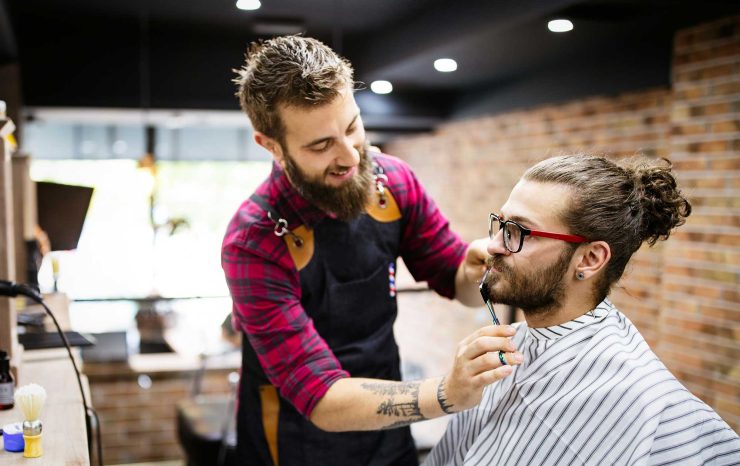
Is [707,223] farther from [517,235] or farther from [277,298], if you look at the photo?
[277,298]

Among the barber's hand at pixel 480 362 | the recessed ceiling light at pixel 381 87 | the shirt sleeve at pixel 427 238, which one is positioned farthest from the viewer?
the recessed ceiling light at pixel 381 87

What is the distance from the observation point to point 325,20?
140 inches

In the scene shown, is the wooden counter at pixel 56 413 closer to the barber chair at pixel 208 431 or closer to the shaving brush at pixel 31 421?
the shaving brush at pixel 31 421

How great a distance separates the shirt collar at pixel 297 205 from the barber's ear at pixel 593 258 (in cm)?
58

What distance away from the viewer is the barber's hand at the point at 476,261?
1.66 meters

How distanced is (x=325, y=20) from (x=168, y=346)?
2.73 metres

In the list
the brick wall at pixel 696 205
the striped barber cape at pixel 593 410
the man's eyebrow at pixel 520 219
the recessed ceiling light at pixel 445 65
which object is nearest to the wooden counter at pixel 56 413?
the striped barber cape at pixel 593 410

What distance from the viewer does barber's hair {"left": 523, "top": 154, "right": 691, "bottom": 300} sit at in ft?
4.63

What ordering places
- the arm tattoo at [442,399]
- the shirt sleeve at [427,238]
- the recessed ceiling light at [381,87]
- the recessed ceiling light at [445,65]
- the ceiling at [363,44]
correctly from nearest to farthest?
the arm tattoo at [442,399] < the shirt sleeve at [427,238] < the ceiling at [363,44] < the recessed ceiling light at [445,65] < the recessed ceiling light at [381,87]

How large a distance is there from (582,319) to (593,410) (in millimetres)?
203

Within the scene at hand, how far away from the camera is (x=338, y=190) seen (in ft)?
5.24

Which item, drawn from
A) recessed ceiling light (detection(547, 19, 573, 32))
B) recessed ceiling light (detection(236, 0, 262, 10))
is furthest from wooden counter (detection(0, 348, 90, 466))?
recessed ceiling light (detection(547, 19, 573, 32))

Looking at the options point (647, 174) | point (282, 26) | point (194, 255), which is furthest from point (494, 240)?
point (194, 255)

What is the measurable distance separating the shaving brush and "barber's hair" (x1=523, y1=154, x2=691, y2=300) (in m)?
1.03
